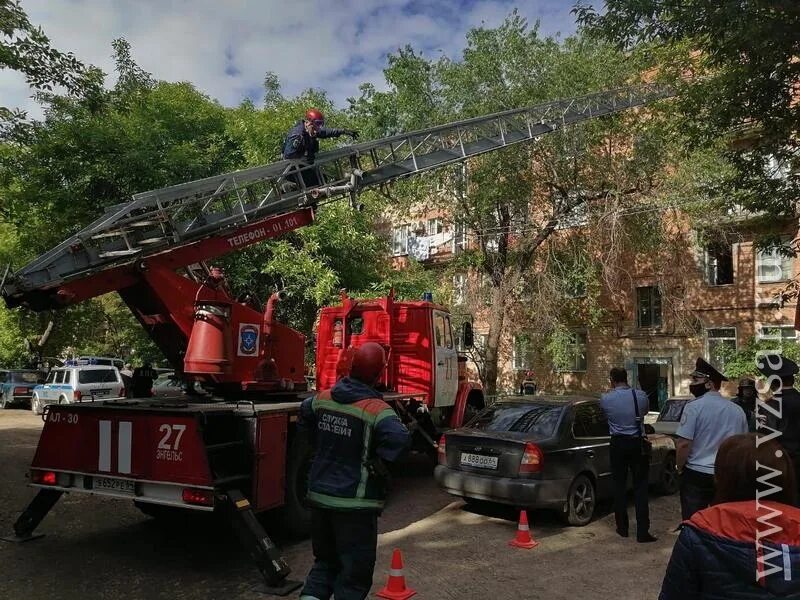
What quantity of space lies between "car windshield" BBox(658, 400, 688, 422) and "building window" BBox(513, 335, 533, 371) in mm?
11020

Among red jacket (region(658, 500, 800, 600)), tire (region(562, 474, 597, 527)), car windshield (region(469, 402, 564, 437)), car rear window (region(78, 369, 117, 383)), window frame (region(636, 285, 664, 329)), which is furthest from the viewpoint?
window frame (region(636, 285, 664, 329))

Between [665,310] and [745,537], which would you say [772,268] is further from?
[745,537]

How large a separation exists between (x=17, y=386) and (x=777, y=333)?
2886 cm

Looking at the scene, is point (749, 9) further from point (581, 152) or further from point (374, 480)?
point (581, 152)

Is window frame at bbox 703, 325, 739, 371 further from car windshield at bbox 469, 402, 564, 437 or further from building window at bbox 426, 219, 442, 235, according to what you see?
car windshield at bbox 469, 402, 564, 437

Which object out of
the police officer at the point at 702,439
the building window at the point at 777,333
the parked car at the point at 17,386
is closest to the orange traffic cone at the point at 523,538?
the police officer at the point at 702,439

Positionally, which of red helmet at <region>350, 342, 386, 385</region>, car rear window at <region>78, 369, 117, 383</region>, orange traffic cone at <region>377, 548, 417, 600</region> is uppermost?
red helmet at <region>350, 342, 386, 385</region>

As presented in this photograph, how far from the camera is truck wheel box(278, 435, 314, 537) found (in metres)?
6.45

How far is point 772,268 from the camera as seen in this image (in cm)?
2255

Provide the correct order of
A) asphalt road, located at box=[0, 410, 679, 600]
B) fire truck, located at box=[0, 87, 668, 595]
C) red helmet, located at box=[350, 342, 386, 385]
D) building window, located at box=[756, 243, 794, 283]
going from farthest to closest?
building window, located at box=[756, 243, 794, 283], fire truck, located at box=[0, 87, 668, 595], asphalt road, located at box=[0, 410, 679, 600], red helmet, located at box=[350, 342, 386, 385]

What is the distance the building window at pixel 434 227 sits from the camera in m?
23.4

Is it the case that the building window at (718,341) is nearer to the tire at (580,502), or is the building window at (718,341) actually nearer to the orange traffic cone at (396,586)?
the tire at (580,502)

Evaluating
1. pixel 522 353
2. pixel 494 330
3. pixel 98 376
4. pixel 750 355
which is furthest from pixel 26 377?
pixel 750 355

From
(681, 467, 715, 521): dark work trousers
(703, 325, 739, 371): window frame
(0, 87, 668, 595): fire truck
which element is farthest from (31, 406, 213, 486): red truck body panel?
(703, 325, 739, 371): window frame
